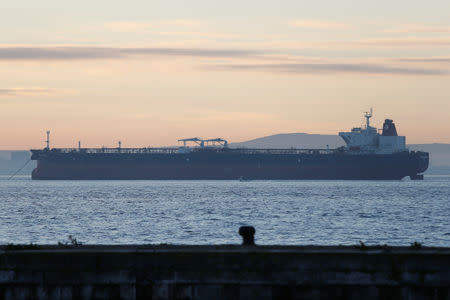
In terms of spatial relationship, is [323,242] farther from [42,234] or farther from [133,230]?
[42,234]

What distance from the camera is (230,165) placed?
138250mm

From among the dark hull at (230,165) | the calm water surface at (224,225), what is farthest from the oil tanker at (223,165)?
the calm water surface at (224,225)

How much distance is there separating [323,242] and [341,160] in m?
107

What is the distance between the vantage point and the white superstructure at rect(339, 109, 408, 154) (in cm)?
14575

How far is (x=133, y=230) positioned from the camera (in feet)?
117

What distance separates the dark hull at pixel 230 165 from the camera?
135250mm

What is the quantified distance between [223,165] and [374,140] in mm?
28999
